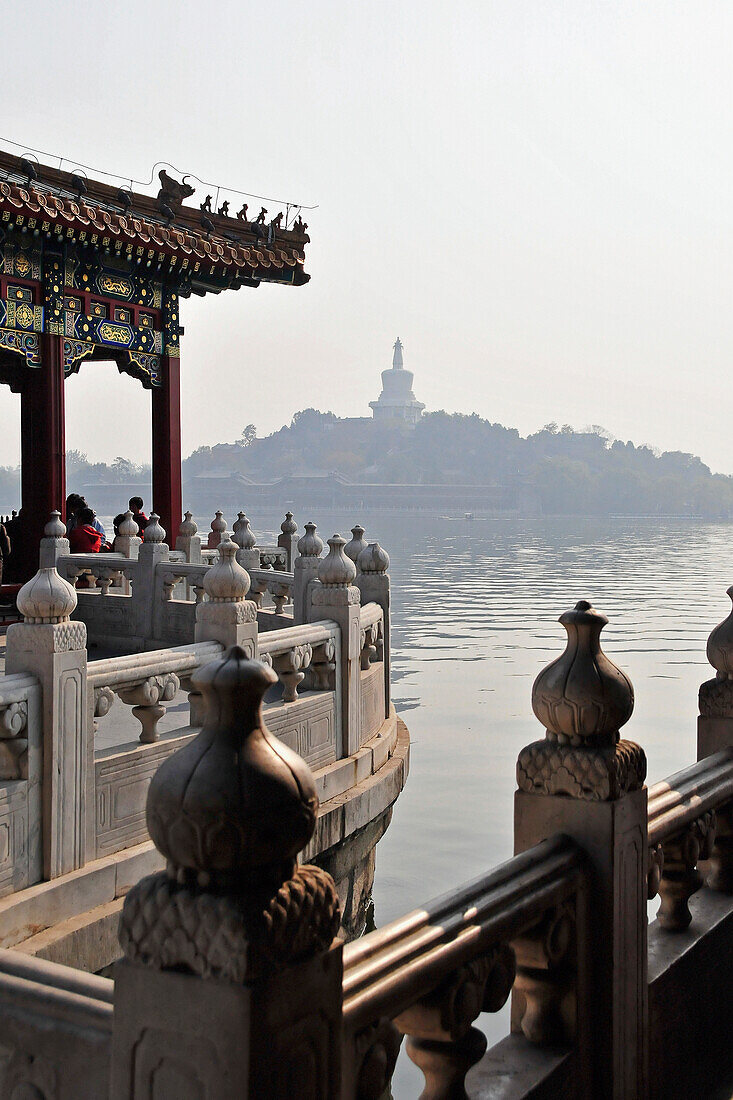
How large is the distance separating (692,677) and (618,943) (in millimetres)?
16990

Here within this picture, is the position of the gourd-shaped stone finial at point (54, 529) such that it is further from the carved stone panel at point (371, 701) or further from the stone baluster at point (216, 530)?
the carved stone panel at point (371, 701)

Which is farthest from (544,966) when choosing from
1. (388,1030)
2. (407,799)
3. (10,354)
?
(10,354)

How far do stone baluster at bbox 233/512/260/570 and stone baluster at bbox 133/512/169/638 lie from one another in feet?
4.57

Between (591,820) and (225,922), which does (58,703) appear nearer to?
(591,820)

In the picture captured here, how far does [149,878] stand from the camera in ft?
5.02

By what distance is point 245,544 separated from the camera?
39.2 ft

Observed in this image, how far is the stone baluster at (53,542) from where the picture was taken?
444 inches

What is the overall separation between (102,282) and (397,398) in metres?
125

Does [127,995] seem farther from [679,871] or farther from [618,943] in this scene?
[679,871]

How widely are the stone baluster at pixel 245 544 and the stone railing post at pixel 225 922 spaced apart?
Answer: 10.2 m

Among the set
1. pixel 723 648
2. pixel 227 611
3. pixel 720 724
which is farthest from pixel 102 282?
pixel 720 724

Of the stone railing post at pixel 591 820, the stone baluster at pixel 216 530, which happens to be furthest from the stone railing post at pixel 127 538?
the stone railing post at pixel 591 820

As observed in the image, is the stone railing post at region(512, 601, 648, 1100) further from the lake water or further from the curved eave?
the curved eave

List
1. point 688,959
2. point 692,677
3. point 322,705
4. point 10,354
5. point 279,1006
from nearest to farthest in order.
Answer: point 279,1006
point 688,959
point 322,705
point 10,354
point 692,677
